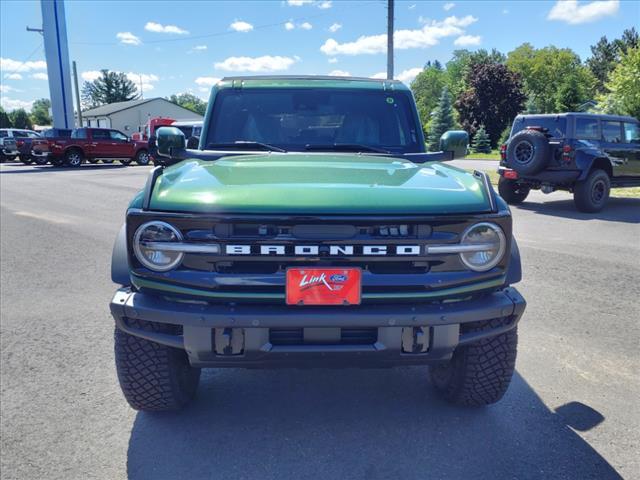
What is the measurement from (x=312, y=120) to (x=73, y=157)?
22.8m

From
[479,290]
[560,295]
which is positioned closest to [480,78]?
[560,295]

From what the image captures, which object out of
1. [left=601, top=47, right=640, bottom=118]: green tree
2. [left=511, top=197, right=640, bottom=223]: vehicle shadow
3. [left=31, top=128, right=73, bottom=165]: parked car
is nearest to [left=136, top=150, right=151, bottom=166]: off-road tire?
[left=31, top=128, right=73, bottom=165]: parked car

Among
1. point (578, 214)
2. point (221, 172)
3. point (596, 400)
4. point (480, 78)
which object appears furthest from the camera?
point (480, 78)

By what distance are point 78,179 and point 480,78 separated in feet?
121

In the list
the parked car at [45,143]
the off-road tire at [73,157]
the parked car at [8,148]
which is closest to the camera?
the parked car at [45,143]

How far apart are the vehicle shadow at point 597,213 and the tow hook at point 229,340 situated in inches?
345

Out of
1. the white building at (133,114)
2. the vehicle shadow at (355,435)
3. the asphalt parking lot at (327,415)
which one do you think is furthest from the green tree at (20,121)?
the vehicle shadow at (355,435)

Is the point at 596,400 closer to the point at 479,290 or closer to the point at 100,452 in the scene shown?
the point at 479,290

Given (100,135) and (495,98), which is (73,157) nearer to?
(100,135)

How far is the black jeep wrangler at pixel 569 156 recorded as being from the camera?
9.75 meters

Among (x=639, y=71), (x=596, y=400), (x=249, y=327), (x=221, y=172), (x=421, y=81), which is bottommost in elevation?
(x=596, y=400)

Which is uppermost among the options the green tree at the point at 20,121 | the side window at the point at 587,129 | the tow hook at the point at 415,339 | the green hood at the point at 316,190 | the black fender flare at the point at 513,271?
the green tree at the point at 20,121

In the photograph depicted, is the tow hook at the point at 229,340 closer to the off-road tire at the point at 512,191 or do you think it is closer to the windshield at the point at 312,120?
the windshield at the point at 312,120

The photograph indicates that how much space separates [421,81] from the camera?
10038 centimetres
